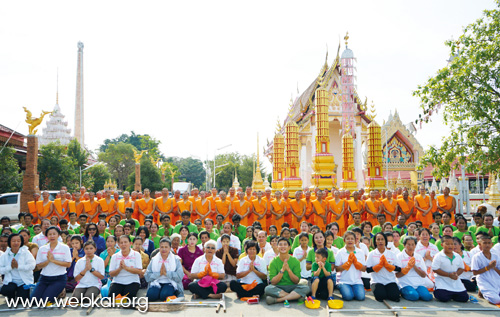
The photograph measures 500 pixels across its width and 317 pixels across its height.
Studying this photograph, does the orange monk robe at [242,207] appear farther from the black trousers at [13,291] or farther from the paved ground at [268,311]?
the black trousers at [13,291]

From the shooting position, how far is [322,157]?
64.5 feet

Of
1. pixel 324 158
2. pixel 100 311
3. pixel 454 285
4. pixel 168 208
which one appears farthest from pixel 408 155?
pixel 100 311

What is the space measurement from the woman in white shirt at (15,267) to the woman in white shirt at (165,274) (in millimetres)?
2081

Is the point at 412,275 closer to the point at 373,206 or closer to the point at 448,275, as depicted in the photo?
the point at 448,275

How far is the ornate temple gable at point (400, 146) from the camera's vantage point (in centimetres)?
3478

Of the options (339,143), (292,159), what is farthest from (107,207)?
(339,143)

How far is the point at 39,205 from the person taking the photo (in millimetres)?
12859

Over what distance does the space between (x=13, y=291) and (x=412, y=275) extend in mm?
6946

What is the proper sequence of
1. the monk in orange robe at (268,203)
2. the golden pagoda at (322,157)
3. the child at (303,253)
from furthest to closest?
the golden pagoda at (322,157), the monk in orange robe at (268,203), the child at (303,253)

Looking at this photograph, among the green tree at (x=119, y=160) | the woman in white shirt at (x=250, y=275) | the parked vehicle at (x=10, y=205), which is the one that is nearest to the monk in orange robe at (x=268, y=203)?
the woman in white shirt at (x=250, y=275)

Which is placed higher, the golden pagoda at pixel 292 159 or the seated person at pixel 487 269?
the golden pagoda at pixel 292 159

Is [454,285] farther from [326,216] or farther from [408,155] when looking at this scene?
[408,155]

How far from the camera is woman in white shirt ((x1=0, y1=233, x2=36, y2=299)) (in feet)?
23.8

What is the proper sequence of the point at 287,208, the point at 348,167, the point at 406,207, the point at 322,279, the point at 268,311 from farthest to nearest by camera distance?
the point at 348,167, the point at 287,208, the point at 406,207, the point at 322,279, the point at 268,311
